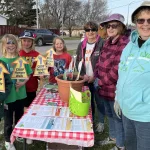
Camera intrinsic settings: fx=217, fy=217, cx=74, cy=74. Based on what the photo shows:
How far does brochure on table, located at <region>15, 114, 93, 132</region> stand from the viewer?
1.79 meters

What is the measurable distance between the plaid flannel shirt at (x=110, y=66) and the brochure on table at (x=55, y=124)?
27.7 inches

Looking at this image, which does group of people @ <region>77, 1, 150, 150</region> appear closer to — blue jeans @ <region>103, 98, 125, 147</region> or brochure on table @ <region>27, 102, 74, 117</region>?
blue jeans @ <region>103, 98, 125, 147</region>

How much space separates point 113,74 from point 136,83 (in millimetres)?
746

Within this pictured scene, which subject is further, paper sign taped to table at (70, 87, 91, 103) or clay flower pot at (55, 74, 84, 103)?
clay flower pot at (55, 74, 84, 103)

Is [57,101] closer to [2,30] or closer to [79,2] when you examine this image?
[2,30]

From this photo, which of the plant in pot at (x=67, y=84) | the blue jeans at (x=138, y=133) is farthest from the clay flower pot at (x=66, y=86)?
the blue jeans at (x=138, y=133)

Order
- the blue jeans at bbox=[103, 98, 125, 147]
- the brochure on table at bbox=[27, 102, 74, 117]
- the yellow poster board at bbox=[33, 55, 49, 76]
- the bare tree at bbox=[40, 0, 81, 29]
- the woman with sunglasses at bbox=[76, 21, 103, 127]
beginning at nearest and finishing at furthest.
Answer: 1. the brochure on table at bbox=[27, 102, 74, 117]
2. the blue jeans at bbox=[103, 98, 125, 147]
3. the yellow poster board at bbox=[33, 55, 49, 76]
4. the woman with sunglasses at bbox=[76, 21, 103, 127]
5. the bare tree at bbox=[40, 0, 81, 29]

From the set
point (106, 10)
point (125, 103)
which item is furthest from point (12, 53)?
point (106, 10)

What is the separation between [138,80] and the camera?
1.70 m

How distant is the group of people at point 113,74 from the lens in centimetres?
173

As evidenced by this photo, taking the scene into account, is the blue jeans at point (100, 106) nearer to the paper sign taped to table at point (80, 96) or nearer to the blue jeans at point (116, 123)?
the blue jeans at point (116, 123)

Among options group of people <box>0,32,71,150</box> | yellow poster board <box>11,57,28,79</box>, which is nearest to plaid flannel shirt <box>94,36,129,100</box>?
group of people <box>0,32,71,150</box>

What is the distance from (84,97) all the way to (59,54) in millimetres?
1399

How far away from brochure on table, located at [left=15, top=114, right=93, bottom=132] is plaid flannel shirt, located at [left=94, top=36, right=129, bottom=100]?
2.31ft
